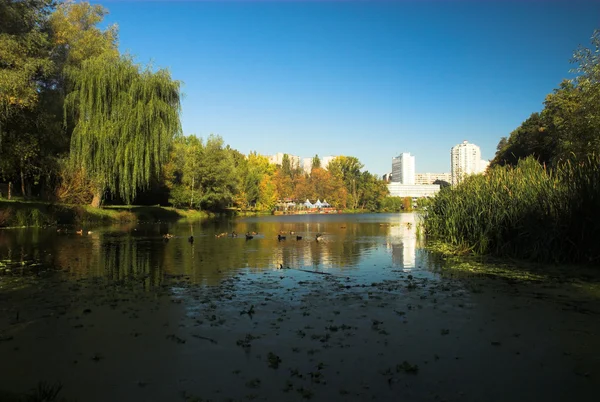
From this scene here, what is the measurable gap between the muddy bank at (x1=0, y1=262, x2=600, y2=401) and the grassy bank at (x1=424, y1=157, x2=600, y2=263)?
4353mm

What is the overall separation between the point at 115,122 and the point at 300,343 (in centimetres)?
3273

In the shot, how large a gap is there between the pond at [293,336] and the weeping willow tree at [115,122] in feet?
74.3

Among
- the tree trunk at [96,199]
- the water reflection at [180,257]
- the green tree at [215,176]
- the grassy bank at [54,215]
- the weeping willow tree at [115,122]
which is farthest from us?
the green tree at [215,176]

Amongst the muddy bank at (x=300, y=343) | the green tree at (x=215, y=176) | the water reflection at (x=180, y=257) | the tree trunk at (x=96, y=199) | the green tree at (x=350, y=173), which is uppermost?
the green tree at (x=350, y=173)

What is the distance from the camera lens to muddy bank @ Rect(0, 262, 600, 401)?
5031 millimetres

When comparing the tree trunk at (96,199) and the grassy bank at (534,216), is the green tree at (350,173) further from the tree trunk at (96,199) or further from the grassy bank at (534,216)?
the grassy bank at (534,216)

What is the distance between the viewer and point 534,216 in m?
14.8

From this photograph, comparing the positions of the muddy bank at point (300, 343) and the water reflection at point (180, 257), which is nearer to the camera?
the muddy bank at point (300, 343)

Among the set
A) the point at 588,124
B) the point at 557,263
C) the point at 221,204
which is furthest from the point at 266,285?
the point at 221,204

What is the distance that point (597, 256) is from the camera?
13.1 m

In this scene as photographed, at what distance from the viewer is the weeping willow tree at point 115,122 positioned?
110 feet

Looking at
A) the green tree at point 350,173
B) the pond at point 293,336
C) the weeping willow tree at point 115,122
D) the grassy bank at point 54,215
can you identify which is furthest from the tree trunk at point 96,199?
the green tree at point 350,173

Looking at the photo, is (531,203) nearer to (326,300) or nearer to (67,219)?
(326,300)

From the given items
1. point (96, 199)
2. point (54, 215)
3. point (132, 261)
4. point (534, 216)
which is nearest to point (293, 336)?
point (132, 261)
